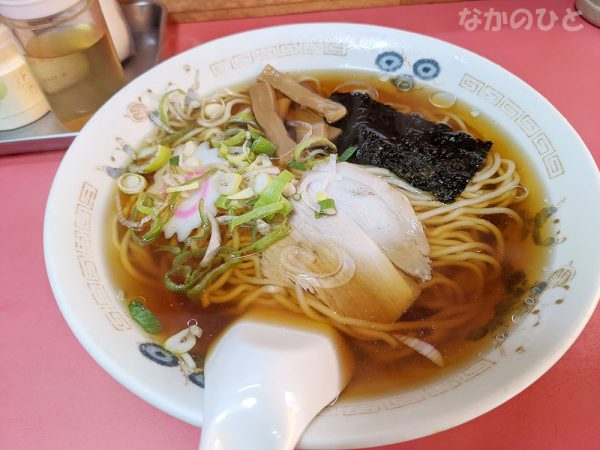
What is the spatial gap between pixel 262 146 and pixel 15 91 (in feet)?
3.39

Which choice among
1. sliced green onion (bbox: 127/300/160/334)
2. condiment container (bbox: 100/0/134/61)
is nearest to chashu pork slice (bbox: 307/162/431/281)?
sliced green onion (bbox: 127/300/160/334)

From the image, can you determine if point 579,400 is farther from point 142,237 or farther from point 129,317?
point 142,237

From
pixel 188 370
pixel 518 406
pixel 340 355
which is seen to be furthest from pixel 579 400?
pixel 188 370

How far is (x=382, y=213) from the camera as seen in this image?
1449 millimetres

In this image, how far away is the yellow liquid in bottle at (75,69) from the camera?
1.68m

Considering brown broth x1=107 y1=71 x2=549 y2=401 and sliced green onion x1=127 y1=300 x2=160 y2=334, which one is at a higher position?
sliced green onion x1=127 y1=300 x2=160 y2=334

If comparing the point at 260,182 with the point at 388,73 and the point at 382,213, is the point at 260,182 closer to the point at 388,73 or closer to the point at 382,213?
the point at 382,213

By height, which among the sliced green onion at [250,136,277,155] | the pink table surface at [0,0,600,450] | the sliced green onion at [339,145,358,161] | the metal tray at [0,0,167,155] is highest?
the metal tray at [0,0,167,155]

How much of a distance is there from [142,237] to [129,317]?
0.34 metres

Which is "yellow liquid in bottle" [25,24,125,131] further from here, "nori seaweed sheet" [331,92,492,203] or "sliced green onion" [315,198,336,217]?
"sliced green onion" [315,198,336,217]

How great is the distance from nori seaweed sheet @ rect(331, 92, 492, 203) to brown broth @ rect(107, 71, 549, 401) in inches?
6.0

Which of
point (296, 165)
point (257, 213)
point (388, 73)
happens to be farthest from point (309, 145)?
point (388, 73)

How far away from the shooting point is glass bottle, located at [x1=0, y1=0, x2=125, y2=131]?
5.12ft

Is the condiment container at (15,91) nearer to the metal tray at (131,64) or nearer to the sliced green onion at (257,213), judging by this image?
the metal tray at (131,64)
